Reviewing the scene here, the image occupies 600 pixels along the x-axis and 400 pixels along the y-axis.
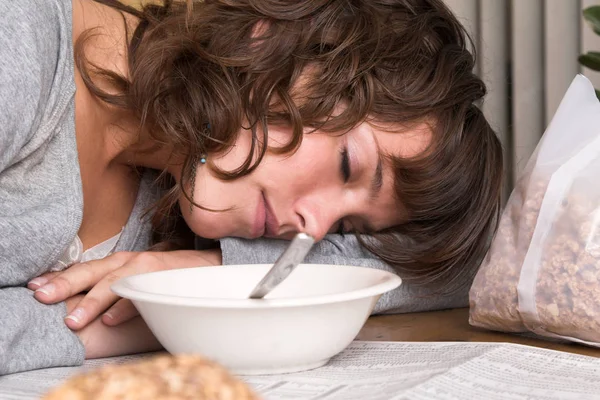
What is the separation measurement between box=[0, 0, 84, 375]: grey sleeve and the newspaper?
0.02 metres

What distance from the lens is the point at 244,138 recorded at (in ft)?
3.24

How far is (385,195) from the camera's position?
1.06 m

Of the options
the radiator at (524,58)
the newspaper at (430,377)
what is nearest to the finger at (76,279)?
Answer: the newspaper at (430,377)

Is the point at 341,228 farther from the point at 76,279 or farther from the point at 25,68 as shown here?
the point at 25,68

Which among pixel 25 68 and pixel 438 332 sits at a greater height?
pixel 25 68

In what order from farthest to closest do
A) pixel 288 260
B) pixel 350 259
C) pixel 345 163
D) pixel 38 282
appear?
pixel 350 259 → pixel 345 163 → pixel 38 282 → pixel 288 260

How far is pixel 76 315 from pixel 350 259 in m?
0.43

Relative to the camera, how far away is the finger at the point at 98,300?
0.85 metres

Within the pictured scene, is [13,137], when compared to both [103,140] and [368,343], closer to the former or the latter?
[103,140]

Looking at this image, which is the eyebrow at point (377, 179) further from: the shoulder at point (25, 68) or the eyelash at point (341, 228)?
the shoulder at point (25, 68)

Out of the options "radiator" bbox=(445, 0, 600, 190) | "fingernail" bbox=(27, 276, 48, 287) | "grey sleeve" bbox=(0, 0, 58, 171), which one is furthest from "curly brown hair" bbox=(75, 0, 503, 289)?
"radiator" bbox=(445, 0, 600, 190)

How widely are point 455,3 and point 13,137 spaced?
124cm

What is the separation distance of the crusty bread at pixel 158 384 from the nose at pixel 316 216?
0.65m

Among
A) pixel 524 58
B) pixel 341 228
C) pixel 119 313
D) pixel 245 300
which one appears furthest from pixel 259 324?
pixel 524 58
